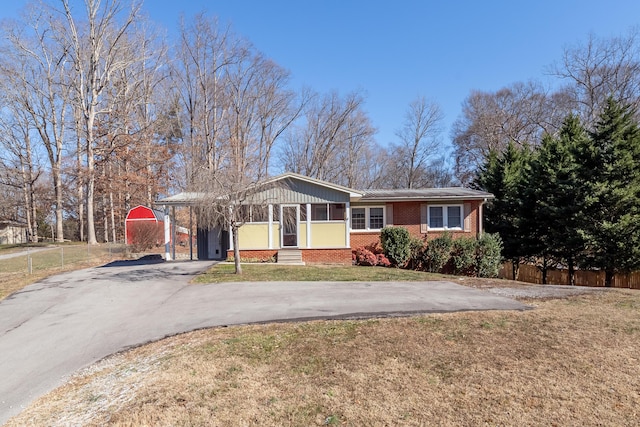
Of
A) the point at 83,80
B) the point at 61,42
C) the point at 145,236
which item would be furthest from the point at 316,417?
the point at 61,42

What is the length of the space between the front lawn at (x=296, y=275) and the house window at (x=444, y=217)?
5424 mm

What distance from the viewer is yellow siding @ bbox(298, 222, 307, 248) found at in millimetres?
16078

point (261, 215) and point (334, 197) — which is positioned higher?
point (334, 197)

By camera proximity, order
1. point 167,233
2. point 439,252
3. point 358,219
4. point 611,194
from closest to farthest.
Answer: point 611,194
point 439,252
point 358,219
point 167,233

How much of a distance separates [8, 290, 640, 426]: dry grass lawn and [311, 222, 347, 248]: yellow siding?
1005 centimetres

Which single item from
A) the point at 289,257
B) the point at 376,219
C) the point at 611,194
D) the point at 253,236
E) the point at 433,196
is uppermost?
the point at 433,196

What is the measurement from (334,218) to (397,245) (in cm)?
311

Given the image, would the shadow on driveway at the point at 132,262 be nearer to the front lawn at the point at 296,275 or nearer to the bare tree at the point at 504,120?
the front lawn at the point at 296,275

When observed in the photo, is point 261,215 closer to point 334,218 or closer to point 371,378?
point 334,218

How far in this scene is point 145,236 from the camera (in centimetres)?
2131

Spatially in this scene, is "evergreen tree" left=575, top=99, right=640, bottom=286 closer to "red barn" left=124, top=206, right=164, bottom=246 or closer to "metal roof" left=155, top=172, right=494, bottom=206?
"metal roof" left=155, top=172, right=494, bottom=206

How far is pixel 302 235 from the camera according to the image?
16109 mm

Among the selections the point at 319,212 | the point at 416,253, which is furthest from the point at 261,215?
the point at 416,253

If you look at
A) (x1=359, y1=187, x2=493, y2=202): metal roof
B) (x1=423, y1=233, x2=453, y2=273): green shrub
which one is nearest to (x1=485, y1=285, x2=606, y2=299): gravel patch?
(x1=423, y1=233, x2=453, y2=273): green shrub
